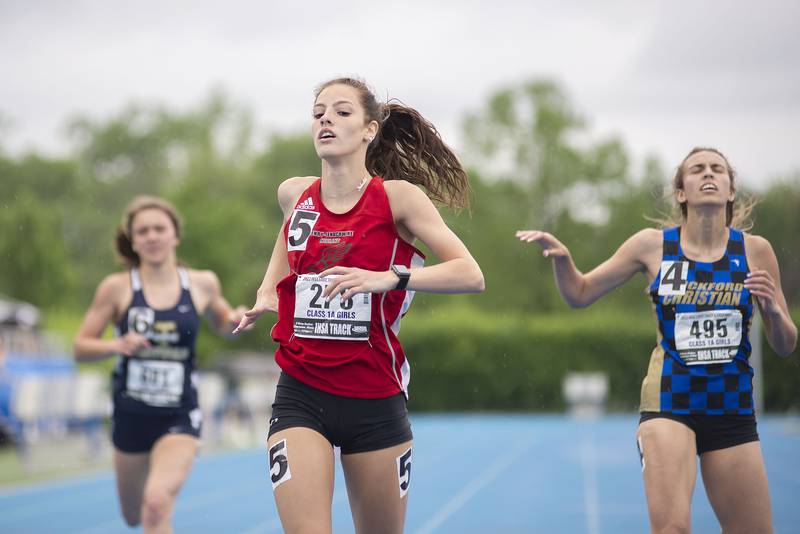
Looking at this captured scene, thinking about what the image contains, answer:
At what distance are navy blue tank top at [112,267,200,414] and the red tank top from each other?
204cm

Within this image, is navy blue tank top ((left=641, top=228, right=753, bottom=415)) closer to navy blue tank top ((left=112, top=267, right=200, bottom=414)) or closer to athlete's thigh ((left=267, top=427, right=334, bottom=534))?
athlete's thigh ((left=267, top=427, right=334, bottom=534))

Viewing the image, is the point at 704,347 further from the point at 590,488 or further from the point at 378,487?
the point at 590,488

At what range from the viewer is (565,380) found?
30312mm

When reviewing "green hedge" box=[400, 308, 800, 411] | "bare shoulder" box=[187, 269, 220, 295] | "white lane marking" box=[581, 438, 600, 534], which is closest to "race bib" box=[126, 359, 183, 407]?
"bare shoulder" box=[187, 269, 220, 295]

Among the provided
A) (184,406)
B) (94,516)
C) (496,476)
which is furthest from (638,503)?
(184,406)

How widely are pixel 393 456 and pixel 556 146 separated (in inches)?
1345

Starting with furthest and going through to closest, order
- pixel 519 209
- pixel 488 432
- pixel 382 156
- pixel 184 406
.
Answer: pixel 519 209 < pixel 488 432 < pixel 184 406 < pixel 382 156

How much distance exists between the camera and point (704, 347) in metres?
4.40

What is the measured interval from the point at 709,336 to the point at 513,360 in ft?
83.0

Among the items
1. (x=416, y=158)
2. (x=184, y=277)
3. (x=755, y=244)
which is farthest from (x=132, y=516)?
(x=755, y=244)

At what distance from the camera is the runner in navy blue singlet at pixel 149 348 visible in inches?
224

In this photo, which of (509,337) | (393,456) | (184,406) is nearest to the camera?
(393,456)

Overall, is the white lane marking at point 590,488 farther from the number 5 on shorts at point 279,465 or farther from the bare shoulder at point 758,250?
the number 5 on shorts at point 279,465

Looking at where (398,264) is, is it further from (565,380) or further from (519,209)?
(519,209)
